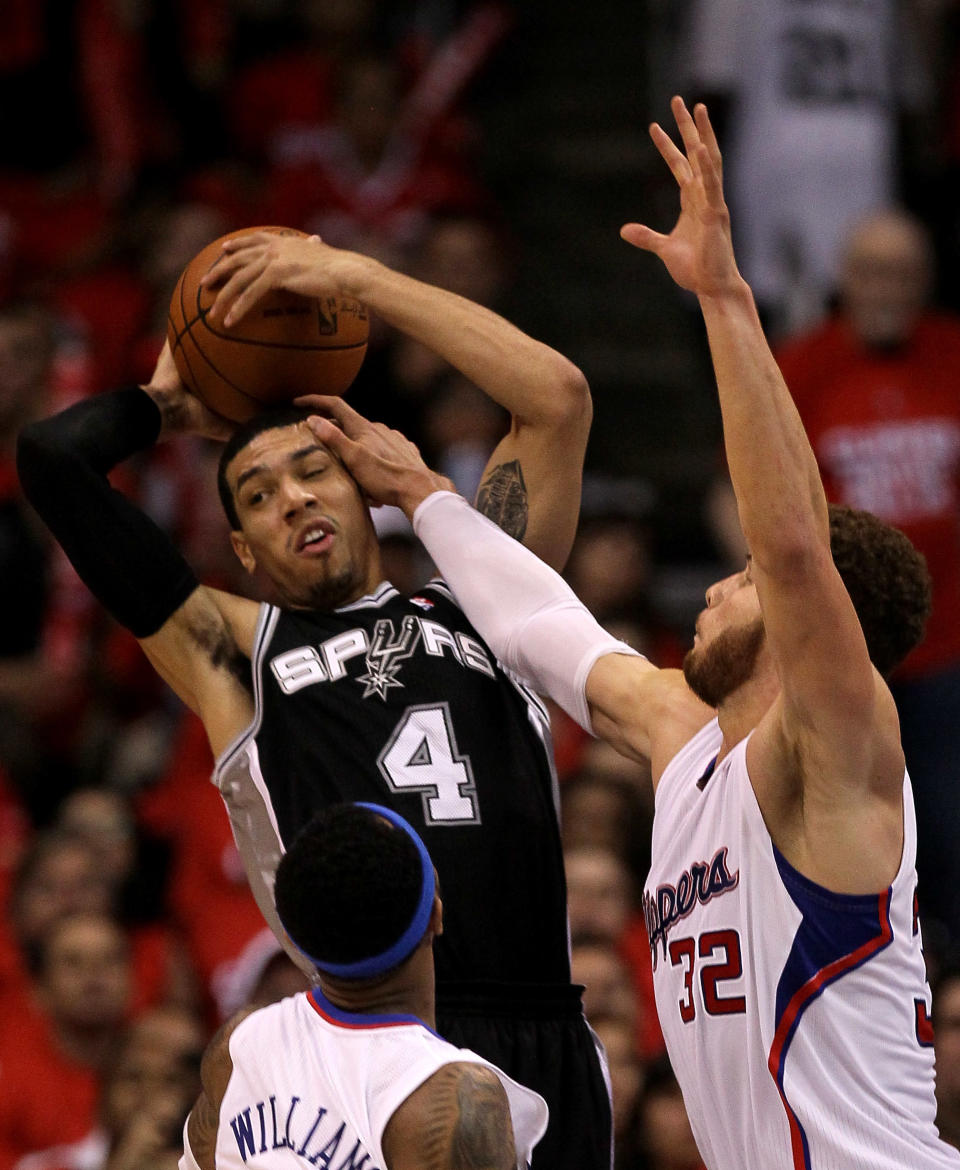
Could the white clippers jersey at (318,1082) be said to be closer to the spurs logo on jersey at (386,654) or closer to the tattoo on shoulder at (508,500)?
the spurs logo on jersey at (386,654)

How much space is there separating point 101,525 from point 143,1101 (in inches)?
91.0

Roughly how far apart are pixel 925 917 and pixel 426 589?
117 inches

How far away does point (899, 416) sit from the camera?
7.48 meters

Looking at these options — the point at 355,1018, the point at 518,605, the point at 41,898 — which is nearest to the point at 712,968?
the point at 355,1018

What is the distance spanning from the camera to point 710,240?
333 centimetres

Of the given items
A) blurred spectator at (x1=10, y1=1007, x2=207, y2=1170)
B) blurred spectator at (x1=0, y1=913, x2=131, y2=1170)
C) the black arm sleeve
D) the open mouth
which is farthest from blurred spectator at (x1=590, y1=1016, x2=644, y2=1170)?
the black arm sleeve

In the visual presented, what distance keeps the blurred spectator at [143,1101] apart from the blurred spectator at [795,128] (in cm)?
408

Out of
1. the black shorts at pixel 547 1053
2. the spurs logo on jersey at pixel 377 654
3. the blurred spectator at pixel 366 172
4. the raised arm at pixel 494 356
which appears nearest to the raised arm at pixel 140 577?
the spurs logo on jersey at pixel 377 654

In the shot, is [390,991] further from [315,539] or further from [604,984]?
[604,984]

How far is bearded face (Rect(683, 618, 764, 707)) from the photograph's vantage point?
368 cm

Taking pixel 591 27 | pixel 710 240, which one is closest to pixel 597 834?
pixel 710 240

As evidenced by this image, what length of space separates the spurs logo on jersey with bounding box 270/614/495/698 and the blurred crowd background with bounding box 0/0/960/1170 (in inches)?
71.5

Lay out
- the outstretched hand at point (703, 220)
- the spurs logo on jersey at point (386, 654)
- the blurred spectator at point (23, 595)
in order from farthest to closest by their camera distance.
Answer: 1. the blurred spectator at point (23, 595)
2. the spurs logo on jersey at point (386, 654)
3. the outstretched hand at point (703, 220)

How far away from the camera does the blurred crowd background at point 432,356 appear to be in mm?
6477
